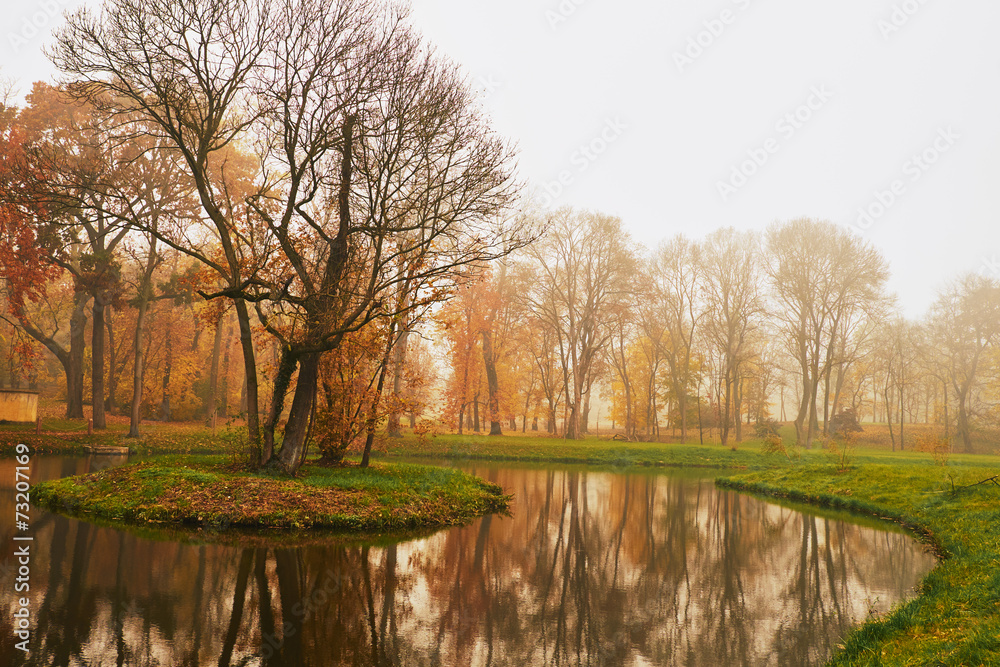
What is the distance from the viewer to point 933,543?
501 inches

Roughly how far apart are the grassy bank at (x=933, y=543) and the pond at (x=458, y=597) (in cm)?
54

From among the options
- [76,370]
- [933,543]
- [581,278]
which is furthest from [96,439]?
[581,278]

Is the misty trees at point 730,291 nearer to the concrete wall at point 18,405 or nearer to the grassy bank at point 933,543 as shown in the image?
the grassy bank at point 933,543

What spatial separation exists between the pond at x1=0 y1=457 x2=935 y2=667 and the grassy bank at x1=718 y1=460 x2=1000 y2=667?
545mm

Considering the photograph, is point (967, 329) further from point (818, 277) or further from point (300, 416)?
point (300, 416)

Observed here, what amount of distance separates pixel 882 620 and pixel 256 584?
24.6 ft

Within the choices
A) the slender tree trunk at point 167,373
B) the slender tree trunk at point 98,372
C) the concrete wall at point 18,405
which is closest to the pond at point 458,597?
the concrete wall at point 18,405

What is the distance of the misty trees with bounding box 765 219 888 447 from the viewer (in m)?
40.9

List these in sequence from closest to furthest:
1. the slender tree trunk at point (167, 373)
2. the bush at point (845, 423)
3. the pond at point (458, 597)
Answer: the pond at point (458, 597), the slender tree trunk at point (167, 373), the bush at point (845, 423)

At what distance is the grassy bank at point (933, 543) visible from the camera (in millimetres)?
5668

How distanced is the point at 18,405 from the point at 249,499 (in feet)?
60.3

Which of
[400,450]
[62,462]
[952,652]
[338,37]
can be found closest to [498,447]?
[400,450]

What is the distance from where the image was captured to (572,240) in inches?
1705

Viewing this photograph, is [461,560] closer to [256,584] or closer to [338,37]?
[256,584]
